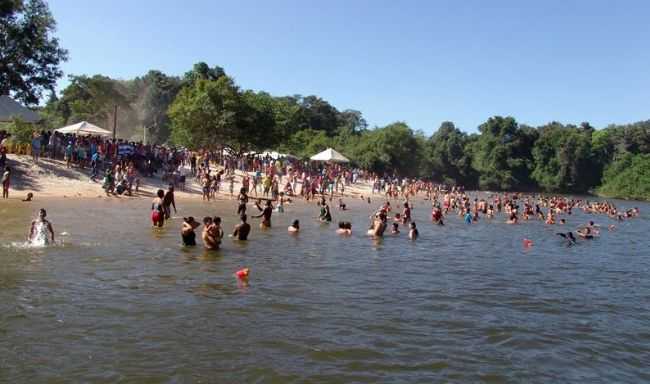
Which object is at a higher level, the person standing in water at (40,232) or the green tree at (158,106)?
the green tree at (158,106)

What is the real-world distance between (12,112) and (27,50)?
757cm

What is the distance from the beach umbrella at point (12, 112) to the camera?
28.5 meters

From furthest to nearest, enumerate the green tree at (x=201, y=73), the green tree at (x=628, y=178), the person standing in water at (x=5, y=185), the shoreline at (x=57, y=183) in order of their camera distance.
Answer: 1. the green tree at (x=628, y=178)
2. the green tree at (x=201, y=73)
3. the shoreline at (x=57, y=183)
4. the person standing in water at (x=5, y=185)

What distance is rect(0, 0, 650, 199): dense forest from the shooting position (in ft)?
120

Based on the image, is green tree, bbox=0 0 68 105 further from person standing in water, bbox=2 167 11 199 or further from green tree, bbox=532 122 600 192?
green tree, bbox=532 122 600 192

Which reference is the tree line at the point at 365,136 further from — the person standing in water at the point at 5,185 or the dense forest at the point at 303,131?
the person standing in water at the point at 5,185

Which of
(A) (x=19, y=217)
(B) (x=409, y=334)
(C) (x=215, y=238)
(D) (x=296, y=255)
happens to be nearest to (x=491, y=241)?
(D) (x=296, y=255)

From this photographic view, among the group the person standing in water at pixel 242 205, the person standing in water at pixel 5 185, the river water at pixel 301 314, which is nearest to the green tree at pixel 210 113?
the person standing in water at pixel 5 185

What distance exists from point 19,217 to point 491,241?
17.5m

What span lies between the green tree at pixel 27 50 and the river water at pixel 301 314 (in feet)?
65.1

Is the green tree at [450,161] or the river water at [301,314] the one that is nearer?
the river water at [301,314]

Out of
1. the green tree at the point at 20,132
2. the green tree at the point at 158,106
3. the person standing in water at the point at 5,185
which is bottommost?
the person standing in water at the point at 5,185

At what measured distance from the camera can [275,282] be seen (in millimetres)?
12219

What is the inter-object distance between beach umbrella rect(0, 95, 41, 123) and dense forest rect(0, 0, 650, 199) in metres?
0.58
